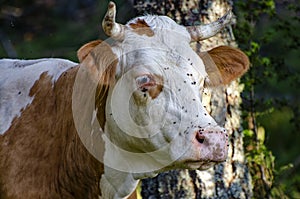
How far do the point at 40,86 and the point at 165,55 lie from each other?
97 cm

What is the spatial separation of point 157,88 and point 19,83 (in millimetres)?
1144

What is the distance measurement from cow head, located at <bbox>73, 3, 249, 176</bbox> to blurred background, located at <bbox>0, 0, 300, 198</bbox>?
2089mm

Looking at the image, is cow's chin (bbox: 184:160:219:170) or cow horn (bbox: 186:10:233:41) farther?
cow horn (bbox: 186:10:233:41)

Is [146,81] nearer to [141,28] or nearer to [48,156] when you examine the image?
[141,28]

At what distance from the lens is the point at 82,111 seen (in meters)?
5.39

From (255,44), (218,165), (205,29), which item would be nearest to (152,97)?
(205,29)

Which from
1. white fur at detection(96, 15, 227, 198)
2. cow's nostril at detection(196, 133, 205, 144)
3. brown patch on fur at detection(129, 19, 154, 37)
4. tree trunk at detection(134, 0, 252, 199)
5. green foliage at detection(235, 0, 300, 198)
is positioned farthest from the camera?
green foliage at detection(235, 0, 300, 198)

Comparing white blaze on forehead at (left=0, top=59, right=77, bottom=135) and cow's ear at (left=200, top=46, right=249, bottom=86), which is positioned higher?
cow's ear at (left=200, top=46, right=249, bottom=86)

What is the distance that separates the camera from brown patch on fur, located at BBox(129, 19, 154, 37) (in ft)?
17.1

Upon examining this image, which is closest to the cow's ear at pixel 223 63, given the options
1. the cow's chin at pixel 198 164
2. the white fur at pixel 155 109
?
the white fur at pixel 155 109

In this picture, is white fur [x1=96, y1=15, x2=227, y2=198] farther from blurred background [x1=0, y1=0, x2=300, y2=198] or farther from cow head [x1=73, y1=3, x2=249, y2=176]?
blurred background [x1=0, y1=0, x2=300, y2=198]

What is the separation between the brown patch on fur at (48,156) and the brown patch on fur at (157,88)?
2.09 feet

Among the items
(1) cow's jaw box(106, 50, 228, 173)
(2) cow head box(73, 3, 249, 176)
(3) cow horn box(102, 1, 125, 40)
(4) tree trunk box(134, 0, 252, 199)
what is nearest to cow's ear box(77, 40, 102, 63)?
(2) cow head box(73, 3, 249, 176)

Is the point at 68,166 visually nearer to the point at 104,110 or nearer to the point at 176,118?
the point at 104,110
